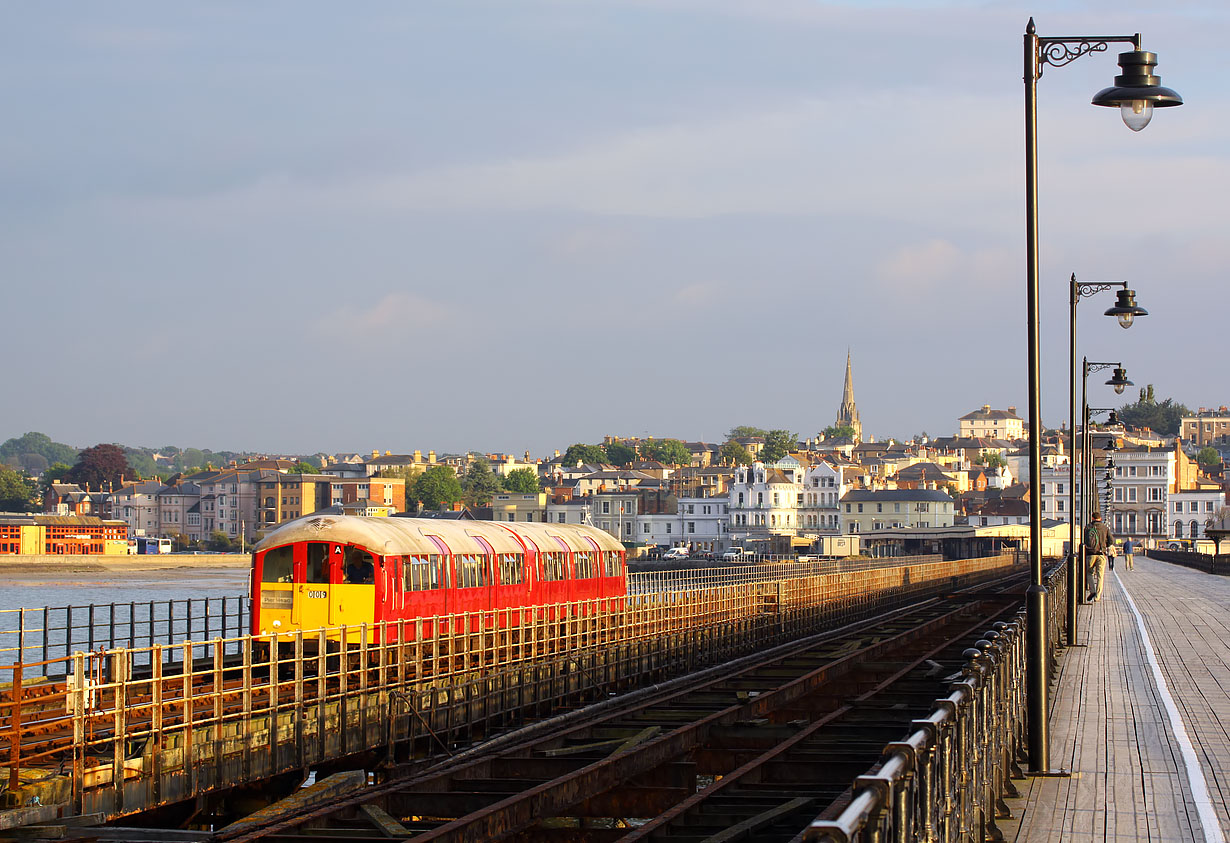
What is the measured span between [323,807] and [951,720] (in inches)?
239

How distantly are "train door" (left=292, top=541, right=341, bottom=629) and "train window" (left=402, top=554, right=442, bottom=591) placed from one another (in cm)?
140

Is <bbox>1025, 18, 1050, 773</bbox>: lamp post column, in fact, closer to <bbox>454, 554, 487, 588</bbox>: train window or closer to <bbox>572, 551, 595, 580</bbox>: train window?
<bbox>454, 554, 487, 588</bbox>: train window

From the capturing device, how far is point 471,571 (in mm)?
29391

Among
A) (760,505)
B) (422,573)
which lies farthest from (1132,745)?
(760,505)

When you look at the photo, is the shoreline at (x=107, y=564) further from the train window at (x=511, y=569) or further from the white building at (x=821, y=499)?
the train window at (x=511, y=569)

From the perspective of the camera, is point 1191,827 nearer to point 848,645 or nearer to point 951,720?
point 951,720

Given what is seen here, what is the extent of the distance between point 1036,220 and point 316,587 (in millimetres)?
14474

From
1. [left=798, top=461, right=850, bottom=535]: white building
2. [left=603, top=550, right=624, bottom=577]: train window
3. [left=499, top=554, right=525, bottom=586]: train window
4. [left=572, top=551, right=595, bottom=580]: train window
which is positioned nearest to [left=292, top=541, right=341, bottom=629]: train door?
[left=499, top=554, right=525, bottom=586]: train window

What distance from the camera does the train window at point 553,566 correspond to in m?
34.4

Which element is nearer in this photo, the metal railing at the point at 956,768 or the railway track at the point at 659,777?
the metal railing at the point at 956,768

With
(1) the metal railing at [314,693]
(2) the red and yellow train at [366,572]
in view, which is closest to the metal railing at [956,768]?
(1) the metal railing at [314,693]

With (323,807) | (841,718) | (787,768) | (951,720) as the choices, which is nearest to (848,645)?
(841,718)

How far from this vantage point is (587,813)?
13047 millimetres

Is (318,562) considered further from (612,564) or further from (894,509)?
(894,509)
